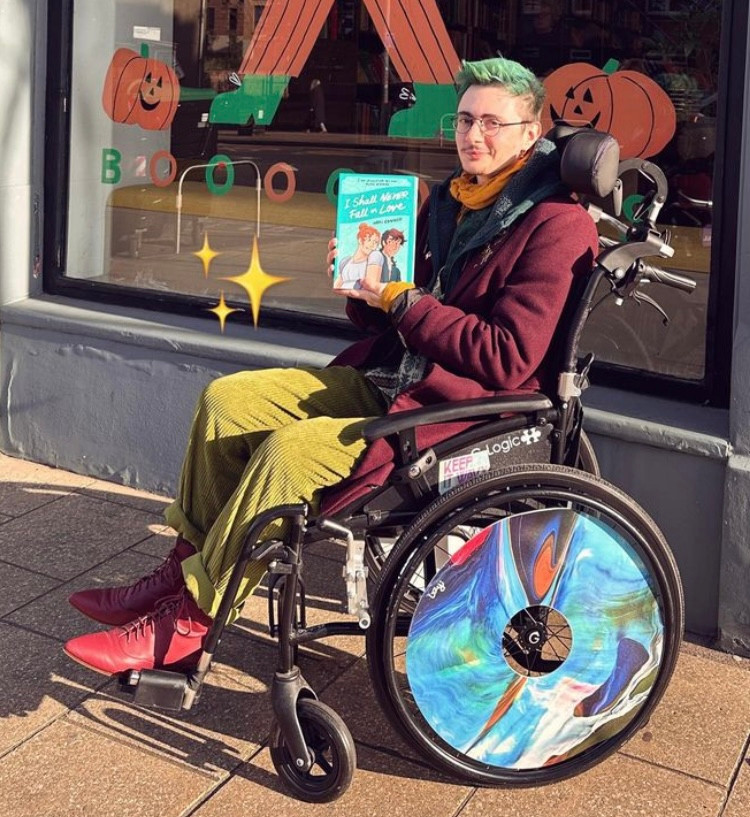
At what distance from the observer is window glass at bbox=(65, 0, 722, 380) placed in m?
3.67

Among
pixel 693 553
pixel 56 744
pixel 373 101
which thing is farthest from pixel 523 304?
pixel 373 101

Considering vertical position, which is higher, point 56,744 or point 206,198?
point 206,198

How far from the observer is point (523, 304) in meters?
2.71

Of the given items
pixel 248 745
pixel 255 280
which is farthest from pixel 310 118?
pixel 248 745

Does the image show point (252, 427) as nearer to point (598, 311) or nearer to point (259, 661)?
point (259, 661)

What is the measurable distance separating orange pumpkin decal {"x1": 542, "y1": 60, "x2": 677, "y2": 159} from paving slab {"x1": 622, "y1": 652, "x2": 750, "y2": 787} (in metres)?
1.53

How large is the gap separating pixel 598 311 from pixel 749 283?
0.72 m

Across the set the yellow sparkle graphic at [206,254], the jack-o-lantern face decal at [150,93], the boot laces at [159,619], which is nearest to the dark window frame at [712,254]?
the yellow sparkle graphic at [206,254]

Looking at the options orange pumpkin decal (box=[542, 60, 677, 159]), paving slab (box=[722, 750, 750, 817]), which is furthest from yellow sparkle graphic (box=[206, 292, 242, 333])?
paving slab (box=[722, 750, 750, 817])

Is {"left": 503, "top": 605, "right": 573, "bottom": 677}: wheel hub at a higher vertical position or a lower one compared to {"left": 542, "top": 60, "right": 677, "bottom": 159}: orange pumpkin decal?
lower

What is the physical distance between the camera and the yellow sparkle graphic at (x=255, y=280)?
4.66 meters

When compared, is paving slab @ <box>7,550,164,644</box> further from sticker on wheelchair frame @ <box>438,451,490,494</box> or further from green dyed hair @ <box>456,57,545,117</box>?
green dyed hair @ <box>456,57,545,117</box>

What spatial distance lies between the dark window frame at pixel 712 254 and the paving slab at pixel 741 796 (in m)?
1.12

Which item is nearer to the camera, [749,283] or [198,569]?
[198,569]
